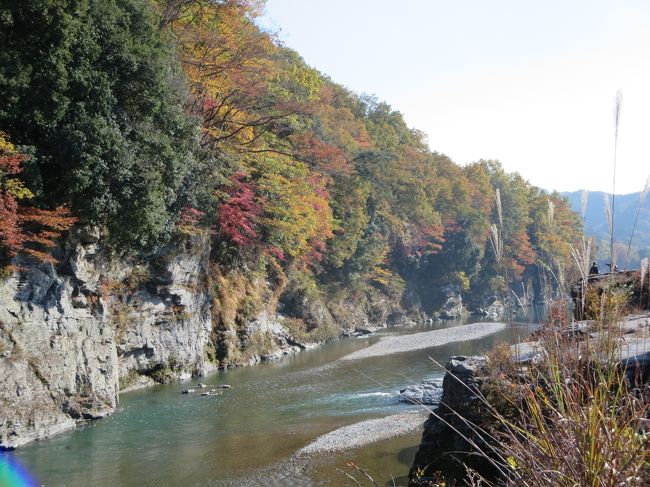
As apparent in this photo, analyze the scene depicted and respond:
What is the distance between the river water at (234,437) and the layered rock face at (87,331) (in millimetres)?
723

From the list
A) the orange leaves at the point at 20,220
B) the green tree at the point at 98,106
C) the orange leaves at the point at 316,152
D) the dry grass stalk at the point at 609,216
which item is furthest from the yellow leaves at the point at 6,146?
the orange leaves at the point at 316,152

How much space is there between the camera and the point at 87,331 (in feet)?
48.0

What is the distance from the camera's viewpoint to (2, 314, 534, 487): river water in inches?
394

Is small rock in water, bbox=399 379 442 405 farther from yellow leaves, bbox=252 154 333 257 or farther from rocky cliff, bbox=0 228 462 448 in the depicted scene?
yellow leaves, bbox=252 154 333 257

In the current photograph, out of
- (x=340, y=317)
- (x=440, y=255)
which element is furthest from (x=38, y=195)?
(x=440, y=255)

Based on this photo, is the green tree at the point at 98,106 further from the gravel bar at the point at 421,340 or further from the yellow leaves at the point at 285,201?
the gravel bar at the point at 421,340

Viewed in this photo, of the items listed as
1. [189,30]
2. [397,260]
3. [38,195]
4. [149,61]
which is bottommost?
[397,260]

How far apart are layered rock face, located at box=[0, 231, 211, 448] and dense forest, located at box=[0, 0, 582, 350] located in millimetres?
933

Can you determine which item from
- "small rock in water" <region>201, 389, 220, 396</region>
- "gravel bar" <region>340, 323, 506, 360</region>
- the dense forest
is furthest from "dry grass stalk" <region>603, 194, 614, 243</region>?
"gravel bar" <region>340, 323, 506, 360</region>

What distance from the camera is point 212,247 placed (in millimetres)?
23000

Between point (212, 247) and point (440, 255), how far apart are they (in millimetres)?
30555

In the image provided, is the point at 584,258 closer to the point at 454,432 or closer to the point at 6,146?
the point at 454,432

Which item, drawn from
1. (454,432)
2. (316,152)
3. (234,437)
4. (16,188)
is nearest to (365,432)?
(234,437)

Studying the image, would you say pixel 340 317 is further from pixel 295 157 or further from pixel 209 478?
pixel 209 478
